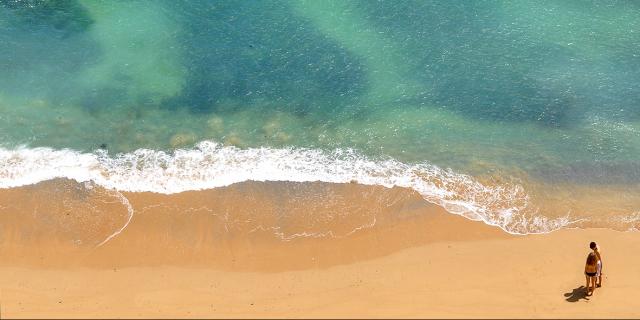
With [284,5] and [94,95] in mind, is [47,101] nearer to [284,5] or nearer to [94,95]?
[94,95]

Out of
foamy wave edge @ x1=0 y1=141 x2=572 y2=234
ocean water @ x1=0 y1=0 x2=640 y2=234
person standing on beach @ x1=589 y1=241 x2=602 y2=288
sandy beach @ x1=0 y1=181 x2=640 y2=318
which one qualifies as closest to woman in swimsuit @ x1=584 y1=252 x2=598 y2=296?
person standing on beach @ x1=589 y1=241 x2=602 y2=288

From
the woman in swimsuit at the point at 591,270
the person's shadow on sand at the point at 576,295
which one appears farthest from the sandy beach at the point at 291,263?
the woman in swimsuit at the point at 591,270

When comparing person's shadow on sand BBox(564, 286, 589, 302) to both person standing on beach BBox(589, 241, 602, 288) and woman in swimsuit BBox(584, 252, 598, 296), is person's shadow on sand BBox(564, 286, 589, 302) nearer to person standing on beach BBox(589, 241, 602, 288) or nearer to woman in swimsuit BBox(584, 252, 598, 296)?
woman in swimsuit BBox(584, 252, 598, 296)

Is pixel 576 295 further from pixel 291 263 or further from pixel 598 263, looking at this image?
pixel 291 263

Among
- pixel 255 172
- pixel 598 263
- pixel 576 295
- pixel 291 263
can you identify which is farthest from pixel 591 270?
pixel 255 172

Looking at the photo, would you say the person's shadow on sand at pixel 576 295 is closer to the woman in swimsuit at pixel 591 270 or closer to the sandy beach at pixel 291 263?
the sandy beach at pixel 291 263
